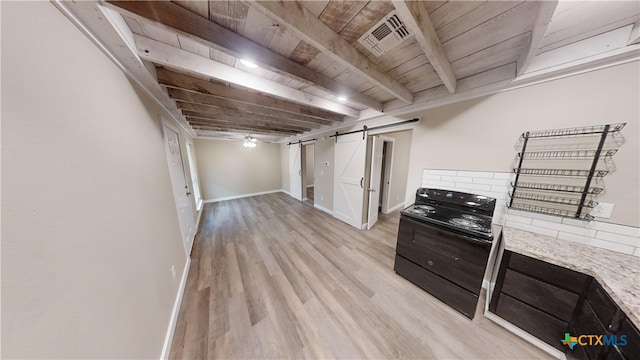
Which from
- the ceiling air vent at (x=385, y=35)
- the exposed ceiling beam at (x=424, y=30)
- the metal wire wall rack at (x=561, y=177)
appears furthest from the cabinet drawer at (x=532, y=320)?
the ceiling air vent at (x=385, y=35)

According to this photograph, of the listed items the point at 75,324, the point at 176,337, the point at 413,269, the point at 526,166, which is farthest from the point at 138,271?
the point at 526,166

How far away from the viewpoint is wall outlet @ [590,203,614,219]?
128cm

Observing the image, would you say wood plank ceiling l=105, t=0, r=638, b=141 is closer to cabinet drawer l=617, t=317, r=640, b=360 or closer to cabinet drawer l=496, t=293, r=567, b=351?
cabinet drawer l=617, t=317, r=640, b=360

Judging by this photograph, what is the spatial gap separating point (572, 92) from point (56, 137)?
325 centimetres

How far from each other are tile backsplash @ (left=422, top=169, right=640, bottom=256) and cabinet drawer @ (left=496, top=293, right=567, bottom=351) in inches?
27.7

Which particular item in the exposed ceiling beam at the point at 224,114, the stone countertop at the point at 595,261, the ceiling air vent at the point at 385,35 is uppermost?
the ceiling air vent at the point at 385,35

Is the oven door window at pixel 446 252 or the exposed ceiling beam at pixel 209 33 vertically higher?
the exposed ceiling beam at pixel 209 33

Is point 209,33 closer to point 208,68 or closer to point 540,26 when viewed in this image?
point 208,68

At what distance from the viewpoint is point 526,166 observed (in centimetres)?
155

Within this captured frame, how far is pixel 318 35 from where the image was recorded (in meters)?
1.08

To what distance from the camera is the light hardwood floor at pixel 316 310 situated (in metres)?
1.33

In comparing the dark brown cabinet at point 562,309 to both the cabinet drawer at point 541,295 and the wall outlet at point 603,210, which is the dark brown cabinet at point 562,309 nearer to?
the cabinet drawer at point 541,295

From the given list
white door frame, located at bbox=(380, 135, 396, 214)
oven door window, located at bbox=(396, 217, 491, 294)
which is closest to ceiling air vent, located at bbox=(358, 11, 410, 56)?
oven door window, located at bbox=(396, 217, 491, 294)

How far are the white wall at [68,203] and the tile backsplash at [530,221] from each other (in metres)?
2.89
